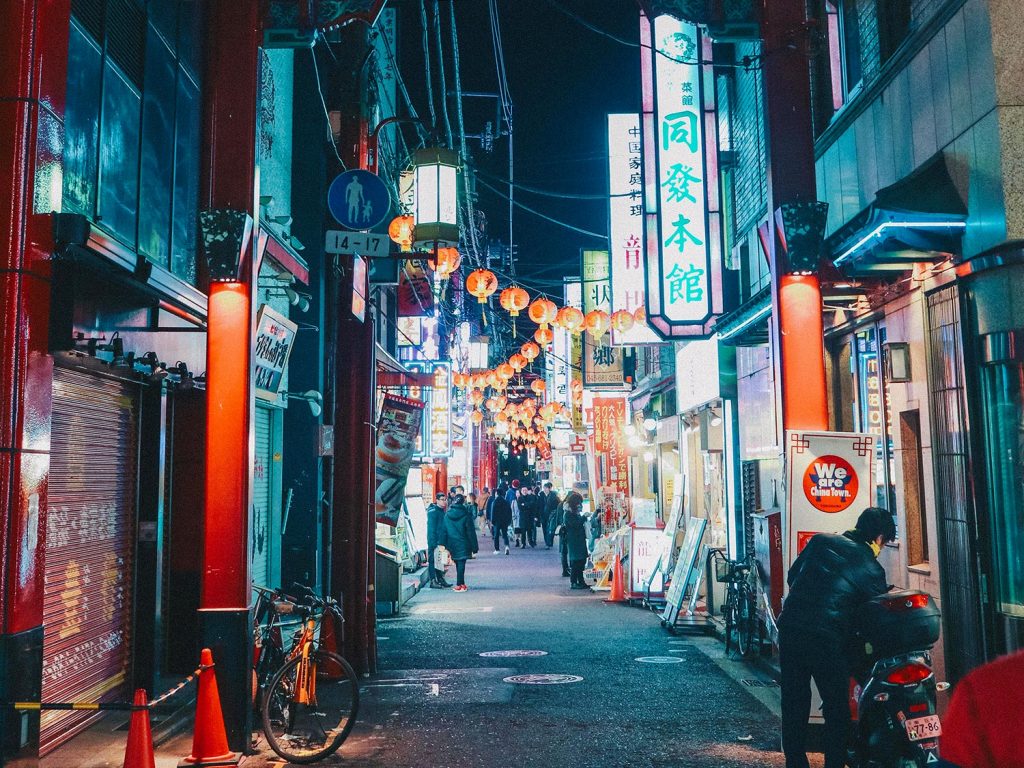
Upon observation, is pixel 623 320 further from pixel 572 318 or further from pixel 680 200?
pixel 680 200

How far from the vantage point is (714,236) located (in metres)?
14.0

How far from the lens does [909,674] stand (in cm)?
630

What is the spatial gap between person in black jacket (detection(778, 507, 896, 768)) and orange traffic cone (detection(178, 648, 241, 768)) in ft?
14.7

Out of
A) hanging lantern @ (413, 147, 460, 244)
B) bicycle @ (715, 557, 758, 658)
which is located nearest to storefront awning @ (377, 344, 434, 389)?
hanging lantern @ (413, 147, 460, 244)

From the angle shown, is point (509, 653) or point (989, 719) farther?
point (509, 653)

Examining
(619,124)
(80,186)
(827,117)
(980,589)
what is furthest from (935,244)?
(619,124)

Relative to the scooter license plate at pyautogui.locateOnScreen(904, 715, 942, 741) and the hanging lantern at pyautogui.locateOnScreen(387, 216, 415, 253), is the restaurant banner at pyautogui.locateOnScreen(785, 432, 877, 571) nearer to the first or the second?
the scooter license plate at pyautogui.locateOnScreen(904, 715, 942, 741)

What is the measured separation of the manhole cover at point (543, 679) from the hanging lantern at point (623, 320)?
9089 millimetres

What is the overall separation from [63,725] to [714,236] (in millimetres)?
10637

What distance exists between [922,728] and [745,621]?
7174 millimetres

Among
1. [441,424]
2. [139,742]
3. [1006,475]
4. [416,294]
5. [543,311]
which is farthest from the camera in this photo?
[441,424]

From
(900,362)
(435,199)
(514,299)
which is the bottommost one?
(900,362)

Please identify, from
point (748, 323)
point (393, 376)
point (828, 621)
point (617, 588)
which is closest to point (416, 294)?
point (393, 376)

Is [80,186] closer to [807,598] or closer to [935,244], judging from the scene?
[807,598]
